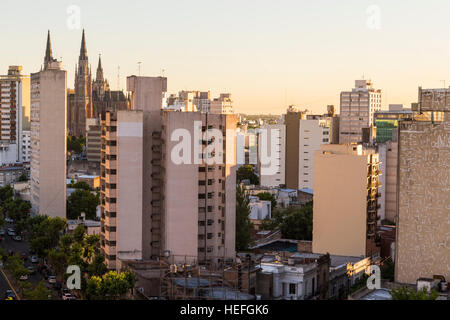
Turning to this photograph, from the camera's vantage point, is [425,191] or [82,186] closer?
[425,191]

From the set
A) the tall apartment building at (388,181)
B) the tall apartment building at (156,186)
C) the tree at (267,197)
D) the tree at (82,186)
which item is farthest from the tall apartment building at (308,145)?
the tall apartment building at (156,186)

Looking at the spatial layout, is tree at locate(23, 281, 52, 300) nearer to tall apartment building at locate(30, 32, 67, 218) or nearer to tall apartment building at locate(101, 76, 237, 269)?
tall apartment building at locate(101, 76, 237, 269)

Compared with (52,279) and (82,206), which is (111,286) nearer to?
(52,279)

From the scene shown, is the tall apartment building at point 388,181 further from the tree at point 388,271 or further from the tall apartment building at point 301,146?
the tree at point 388,271

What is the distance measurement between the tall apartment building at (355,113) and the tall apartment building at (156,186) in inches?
2100

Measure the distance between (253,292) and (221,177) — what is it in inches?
350

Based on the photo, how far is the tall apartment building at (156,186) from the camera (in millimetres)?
30344

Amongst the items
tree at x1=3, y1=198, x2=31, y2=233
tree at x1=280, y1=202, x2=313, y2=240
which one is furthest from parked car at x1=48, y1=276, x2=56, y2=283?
tree at x1=280, y1=202, x2=313, y2=240

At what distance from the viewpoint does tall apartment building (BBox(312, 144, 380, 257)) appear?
34250 mm

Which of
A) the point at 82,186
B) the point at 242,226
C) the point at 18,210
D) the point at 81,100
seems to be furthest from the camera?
the point at 81,100

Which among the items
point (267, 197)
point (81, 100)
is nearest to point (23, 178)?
point (267, 197)

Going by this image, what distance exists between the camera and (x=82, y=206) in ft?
158

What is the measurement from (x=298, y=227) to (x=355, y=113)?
46.0m

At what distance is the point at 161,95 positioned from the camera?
32250 mm
